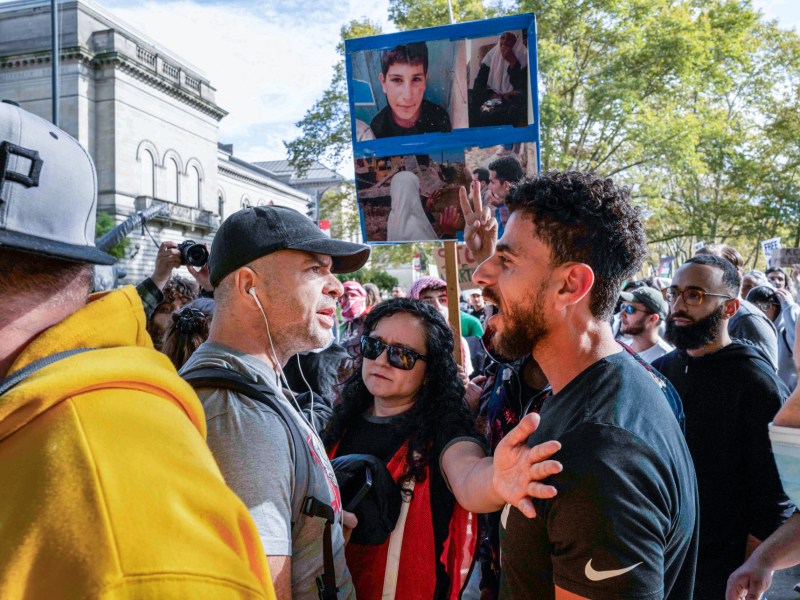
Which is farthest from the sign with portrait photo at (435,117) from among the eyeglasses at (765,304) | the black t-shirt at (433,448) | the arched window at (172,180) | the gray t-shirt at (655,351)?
the arched window at (172,180)

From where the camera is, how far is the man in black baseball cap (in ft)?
5.31

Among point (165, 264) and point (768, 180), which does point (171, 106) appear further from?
point (165, 264)

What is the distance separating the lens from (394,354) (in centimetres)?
288

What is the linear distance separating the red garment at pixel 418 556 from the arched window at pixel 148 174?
38549 millimetres

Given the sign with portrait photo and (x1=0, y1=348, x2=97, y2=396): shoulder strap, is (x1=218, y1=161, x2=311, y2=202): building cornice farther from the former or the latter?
(x1=0, y1=348, x2=97, y2=396): shoulder strap

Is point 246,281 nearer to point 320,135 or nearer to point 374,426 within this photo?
point 374,426

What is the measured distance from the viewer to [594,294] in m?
1.90

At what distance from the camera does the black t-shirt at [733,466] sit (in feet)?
9.82

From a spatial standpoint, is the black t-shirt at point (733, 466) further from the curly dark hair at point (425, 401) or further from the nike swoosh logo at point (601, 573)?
the nike swoosh logo at point (601, 573)

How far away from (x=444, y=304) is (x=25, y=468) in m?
6.41

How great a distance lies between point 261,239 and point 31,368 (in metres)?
1.12

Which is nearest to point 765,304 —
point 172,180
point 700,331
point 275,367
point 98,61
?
point 700,331

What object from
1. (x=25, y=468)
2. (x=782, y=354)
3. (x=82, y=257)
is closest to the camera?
(x=25, y=468)

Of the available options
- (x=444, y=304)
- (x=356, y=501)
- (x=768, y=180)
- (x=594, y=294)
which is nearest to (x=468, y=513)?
(x=356, y=501)
